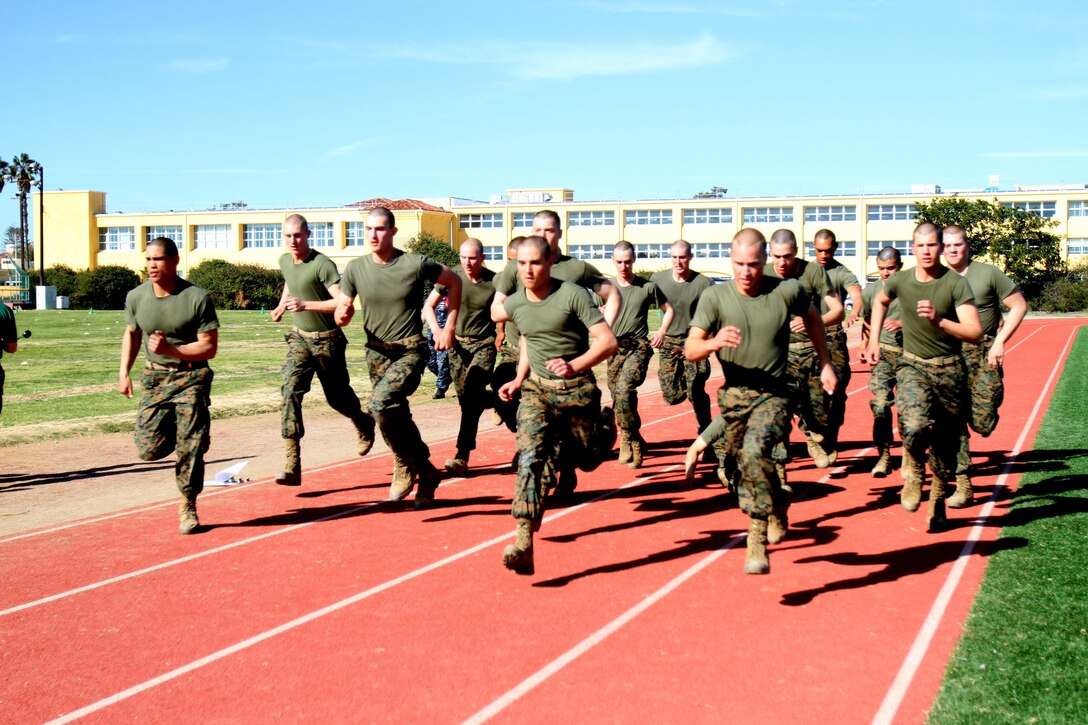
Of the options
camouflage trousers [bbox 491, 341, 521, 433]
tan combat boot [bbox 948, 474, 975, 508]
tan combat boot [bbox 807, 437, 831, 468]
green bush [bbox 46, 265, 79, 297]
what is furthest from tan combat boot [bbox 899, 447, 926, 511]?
green bush [bbox 46, 265, 79, 297]

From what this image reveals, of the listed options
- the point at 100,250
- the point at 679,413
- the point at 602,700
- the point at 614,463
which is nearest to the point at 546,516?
the point at 614,463

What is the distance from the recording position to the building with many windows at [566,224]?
299ft

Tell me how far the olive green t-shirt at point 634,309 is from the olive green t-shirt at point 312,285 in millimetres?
2929

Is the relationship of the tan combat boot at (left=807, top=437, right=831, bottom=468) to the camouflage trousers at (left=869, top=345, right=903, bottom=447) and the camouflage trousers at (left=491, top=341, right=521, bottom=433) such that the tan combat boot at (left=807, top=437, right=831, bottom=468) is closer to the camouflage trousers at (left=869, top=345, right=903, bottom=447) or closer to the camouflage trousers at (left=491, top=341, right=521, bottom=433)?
the camouflage trousers at (left=869, top=345, right=903, bottom=447)

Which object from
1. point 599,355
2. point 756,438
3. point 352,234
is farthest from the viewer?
point 352,234

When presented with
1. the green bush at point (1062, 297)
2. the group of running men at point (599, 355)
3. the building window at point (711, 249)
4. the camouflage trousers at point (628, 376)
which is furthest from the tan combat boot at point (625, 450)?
the building window at point (711, 249)

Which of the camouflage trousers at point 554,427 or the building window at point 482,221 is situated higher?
the building window at point 482,221

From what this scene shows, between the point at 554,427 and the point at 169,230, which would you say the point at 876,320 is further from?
the point at 169,230

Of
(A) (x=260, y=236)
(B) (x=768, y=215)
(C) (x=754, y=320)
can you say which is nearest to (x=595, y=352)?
(C) (x=754, y=320)

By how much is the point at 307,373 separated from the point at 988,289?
616cm

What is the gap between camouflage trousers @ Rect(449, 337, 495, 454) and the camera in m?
11.1

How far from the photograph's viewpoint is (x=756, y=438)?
22.7 feet

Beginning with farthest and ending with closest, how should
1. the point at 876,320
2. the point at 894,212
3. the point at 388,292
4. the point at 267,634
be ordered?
the point at 894,212, the point at 876,320, the point at 388,292, the point at 267,634

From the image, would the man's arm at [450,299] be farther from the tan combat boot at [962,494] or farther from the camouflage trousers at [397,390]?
the tan combat boot at [962,494]
